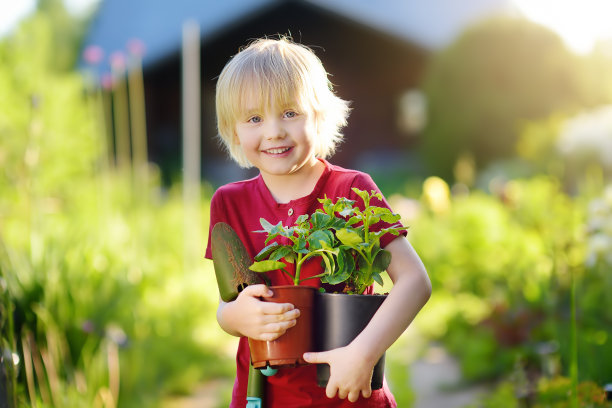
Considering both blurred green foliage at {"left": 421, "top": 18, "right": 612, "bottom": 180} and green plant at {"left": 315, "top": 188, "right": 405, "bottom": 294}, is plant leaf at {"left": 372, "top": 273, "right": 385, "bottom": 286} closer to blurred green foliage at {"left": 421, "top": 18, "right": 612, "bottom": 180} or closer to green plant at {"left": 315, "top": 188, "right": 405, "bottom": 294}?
green plant at {"left": 315, "top": 188, "right": 405, "bottom": 294}

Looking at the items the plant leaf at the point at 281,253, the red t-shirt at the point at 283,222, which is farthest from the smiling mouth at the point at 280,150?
the plant leaf at the point at 281,253

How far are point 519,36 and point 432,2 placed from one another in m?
3.39

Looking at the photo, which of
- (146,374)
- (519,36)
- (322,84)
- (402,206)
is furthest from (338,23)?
(322,84)

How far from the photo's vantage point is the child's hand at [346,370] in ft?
3.76

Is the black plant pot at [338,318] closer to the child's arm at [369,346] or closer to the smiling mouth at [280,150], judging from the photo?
the child's arm at [369,346]

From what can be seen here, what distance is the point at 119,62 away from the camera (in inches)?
187

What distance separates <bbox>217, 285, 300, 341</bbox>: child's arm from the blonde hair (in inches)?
13.7

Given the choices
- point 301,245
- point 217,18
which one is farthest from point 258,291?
point 217,18

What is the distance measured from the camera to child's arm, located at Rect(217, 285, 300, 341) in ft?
3.77

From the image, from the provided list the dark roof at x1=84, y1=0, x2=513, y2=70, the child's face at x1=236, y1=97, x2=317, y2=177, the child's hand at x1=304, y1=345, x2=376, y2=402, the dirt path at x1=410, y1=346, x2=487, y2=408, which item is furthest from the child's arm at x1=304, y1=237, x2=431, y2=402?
the dark roof at x1=84, y1=0, x2=513, y2=70

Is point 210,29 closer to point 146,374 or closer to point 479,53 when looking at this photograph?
point 479,53

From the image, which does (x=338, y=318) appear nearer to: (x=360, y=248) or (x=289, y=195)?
(x=360, y=248)

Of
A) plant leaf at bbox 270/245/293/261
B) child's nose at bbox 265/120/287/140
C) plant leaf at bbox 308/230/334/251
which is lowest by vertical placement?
plant leaf at bbox 270/245/293/261

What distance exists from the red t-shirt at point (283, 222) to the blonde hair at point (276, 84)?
102 mm
